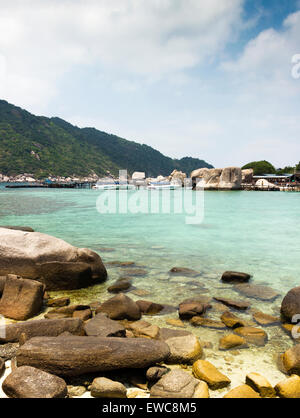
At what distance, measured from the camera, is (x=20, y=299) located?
5.10 m

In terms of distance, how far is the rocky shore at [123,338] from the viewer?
3016 mm

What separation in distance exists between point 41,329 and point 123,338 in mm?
1209

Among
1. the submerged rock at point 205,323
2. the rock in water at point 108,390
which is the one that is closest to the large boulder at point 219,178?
the submerged rock at point 205,323

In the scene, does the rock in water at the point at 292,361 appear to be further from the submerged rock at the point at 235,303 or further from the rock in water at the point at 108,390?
the rock in water at the point at 108,390

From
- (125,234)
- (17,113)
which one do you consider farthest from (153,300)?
(17,113)

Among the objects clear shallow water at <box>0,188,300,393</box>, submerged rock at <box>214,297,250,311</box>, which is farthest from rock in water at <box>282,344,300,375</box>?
submerged rock at <box>214,297,250,311</box>

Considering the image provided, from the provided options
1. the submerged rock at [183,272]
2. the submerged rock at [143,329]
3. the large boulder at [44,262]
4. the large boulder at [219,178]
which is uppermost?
the large boulder at [219,178]

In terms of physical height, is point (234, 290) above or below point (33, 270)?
below

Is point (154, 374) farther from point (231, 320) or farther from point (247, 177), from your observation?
point (247, 177)

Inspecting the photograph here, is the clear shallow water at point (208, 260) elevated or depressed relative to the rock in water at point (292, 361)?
depressed

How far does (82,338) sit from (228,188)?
265 feet

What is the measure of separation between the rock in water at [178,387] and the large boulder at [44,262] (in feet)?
12.9
